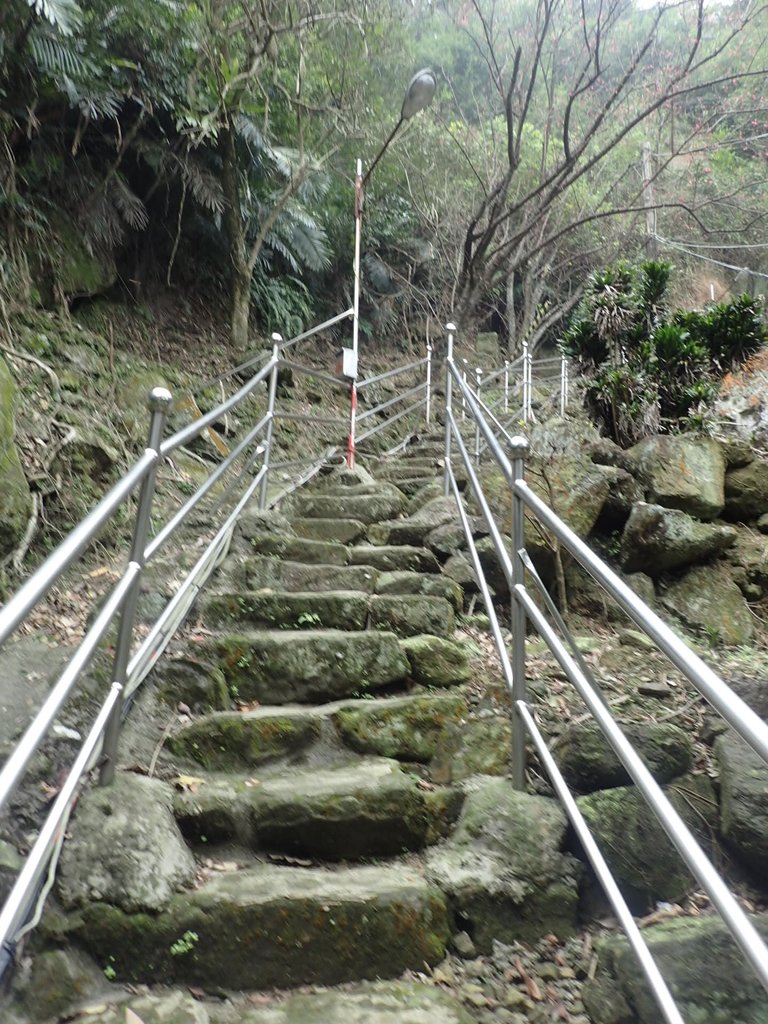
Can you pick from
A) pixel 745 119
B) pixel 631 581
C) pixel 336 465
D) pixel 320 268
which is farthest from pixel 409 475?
pixel 745 119

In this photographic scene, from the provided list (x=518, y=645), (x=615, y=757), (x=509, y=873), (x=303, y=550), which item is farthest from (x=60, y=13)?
(x=509, y=873)

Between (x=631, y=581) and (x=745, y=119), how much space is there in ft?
39.9

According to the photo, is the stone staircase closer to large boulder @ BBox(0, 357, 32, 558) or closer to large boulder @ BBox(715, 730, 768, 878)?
large boulder @ BBox(715, 730, 768, 878)

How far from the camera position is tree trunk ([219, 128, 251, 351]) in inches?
268

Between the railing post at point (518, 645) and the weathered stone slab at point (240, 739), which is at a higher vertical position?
the railing post at point (518, 645)

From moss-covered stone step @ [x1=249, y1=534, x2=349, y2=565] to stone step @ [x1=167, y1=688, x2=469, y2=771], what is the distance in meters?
1.18

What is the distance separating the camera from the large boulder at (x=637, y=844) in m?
1.79

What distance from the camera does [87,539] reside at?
Answer: 1381 mm

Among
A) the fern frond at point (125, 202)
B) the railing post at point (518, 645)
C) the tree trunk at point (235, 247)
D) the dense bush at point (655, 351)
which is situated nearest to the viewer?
the railing post at point (518, 645)

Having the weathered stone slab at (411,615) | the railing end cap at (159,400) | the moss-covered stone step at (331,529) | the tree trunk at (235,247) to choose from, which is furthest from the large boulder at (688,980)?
Answer: the tree trunk at (235,247)

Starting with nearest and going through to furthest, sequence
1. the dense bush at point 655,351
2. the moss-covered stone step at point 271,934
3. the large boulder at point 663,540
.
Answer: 1. the moss-covered stone step at point 271,934
2. the large boulder at point 663,540
3. the dense bush at point 655,351

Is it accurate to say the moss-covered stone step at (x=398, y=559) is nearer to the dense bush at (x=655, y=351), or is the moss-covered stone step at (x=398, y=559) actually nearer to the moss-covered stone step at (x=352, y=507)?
Answer: the moss-covered stone step at (x=352, y=507)

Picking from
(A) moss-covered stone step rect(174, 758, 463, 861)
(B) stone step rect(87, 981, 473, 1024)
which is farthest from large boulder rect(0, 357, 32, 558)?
(B) stone step rect(87, 981, 473, 1024)

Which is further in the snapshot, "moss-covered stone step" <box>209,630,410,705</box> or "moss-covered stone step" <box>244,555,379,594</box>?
"moss-covered stone step" <box>244,555,379,594</box>
